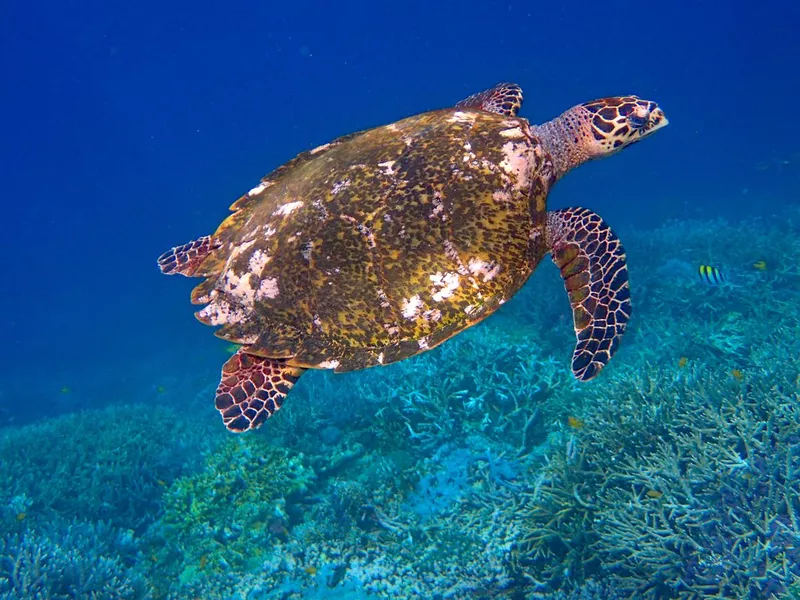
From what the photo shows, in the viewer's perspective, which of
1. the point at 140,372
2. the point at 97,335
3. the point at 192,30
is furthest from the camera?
the point at 192,30

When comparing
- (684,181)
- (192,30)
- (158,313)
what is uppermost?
(192,30)

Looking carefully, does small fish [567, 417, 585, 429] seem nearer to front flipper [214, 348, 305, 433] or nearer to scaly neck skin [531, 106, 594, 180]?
scaly neck skin [531, 106, 594, 180]

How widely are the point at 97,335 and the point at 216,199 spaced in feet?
114

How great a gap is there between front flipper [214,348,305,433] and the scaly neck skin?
2.83 meters

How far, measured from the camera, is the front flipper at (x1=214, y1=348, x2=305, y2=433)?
3.48m

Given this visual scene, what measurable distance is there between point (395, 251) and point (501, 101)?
2.53m

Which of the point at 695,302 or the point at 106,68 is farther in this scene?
the point at 106,68

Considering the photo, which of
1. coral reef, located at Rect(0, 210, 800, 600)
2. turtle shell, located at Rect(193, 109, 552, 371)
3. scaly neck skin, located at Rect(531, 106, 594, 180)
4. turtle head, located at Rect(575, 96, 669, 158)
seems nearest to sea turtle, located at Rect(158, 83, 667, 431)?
turtle shell, located at Rect(193, 109, 552, 371)

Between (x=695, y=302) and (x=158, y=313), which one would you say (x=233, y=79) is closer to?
(x=158, y=313)

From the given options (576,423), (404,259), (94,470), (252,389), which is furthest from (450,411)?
(94,470)

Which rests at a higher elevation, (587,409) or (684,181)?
(587,409)

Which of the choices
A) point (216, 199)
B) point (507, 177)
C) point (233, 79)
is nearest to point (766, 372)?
point (507, 177)

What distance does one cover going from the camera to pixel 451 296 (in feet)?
10.7

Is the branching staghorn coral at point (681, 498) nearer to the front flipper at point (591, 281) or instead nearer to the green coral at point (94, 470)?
the front flipper at point (591, 281)
